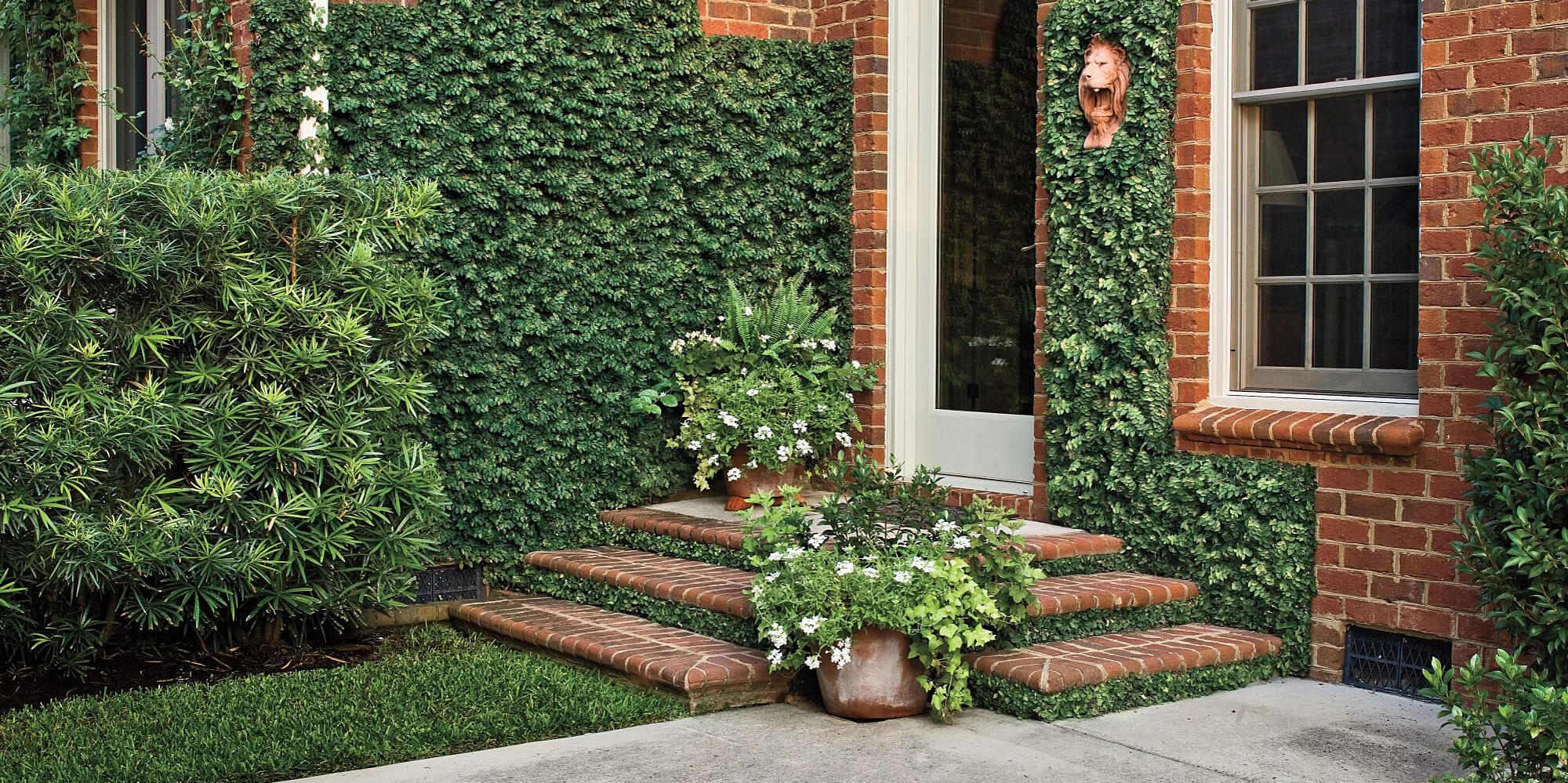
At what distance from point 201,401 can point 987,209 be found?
371 centimetres

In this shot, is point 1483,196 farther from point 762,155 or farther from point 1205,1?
point 762,155

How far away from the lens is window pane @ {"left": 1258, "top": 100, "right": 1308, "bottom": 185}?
5879mm

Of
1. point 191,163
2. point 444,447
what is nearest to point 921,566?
point 444,447

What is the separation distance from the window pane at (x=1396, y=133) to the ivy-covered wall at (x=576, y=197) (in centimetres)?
283

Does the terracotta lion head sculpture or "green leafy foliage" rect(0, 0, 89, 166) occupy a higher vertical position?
"green leafy foliage" rect(0, 0, 89, 166)

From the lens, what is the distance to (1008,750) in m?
4.73

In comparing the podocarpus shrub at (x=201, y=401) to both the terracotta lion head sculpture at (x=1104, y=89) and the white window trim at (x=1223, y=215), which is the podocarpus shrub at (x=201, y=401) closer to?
the terracotta lion head sculpture at (x=1104, y=89)

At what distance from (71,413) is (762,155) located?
3606 millimetres

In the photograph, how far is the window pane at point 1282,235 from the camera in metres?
5.90

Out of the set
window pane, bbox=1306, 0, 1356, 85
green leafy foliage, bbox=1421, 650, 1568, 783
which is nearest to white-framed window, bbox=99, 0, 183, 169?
window pane, bbox=1306, 0, 1356, 85

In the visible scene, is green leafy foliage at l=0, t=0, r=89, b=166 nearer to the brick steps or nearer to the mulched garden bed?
the mulched garden bed

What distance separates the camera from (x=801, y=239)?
7.75 metres

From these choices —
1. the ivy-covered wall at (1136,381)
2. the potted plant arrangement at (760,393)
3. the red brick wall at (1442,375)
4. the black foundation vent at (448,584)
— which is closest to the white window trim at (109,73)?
the black foundation vent at (448,584)

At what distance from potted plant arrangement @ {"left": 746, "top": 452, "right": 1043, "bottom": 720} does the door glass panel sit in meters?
1.79
